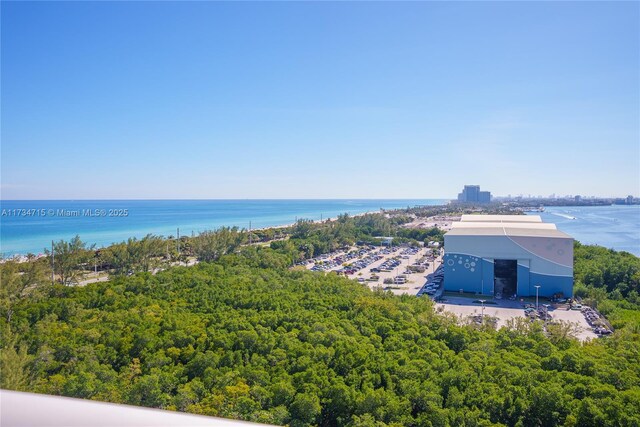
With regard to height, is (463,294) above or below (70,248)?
below

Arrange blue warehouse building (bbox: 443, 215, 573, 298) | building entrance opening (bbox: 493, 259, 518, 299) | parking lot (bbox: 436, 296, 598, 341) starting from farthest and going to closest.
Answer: building entrance opening (bbox: 493, 259, 518, 299) → blue warehouse building (bbox: 443, 215, 573, 298) → parking lot (bbox: 436, 296, 598, 341)

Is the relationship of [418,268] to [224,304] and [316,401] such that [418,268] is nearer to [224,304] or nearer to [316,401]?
[224,304]

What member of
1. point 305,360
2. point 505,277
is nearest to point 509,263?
point 505,277

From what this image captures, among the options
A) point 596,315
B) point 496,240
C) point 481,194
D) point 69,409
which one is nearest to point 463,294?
point 496,240

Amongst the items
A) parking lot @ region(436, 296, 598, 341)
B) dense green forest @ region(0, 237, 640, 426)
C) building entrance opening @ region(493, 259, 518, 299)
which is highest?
dense green forest @ region(0, 237, 640, 426)

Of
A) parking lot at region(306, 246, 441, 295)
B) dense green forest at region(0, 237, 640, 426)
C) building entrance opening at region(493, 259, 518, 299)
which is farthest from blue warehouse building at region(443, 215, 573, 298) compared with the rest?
dense green forest at region(0, 237, 640, 426)

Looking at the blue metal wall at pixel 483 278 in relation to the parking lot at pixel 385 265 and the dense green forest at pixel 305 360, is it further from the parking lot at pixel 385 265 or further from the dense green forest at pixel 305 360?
the dense green forest at pixel 305 360

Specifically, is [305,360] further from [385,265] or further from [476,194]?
[476,194]

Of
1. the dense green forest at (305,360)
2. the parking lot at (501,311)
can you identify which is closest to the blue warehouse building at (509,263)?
the parking lot at (501,311)

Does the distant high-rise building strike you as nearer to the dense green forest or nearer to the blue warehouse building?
the blue warehouse building
